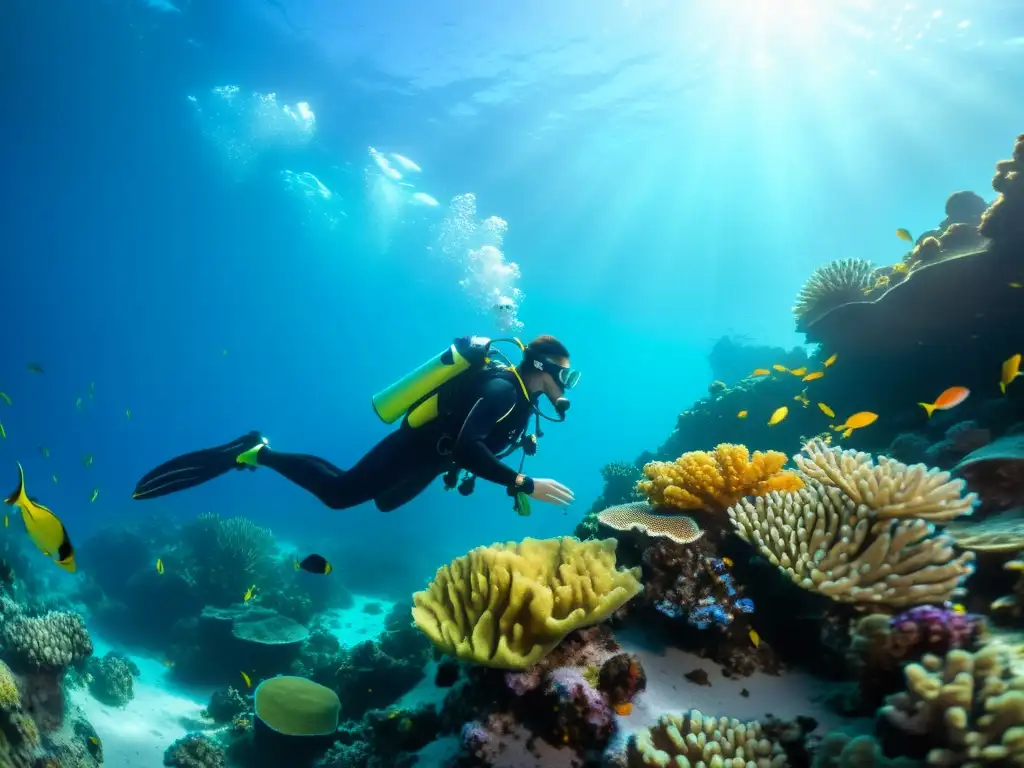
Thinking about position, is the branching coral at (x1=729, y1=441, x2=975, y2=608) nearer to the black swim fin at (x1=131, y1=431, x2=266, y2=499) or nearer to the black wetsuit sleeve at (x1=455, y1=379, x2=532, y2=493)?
the black wetsuit sleeve at (x1=455, y1=379, x2=532, y2=493)

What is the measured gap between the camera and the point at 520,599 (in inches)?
119

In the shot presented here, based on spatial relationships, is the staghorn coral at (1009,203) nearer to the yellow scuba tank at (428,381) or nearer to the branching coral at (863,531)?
the branching coral at (863,531)

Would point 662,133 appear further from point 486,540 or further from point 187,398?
point 187,398

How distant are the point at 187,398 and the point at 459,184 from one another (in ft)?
336

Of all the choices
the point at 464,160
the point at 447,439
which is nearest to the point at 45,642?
the point at 447,439

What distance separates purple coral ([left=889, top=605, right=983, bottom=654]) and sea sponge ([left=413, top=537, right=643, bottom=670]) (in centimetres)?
139

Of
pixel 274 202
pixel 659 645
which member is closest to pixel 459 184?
pixel 274 202

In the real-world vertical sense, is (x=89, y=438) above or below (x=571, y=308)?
above

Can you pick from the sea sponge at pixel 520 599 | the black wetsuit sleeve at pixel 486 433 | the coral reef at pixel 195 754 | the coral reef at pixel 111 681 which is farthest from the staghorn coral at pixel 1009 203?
the coral reef at pixel 111 681

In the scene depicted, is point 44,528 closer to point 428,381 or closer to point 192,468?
point 428,381

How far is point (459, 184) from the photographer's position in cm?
3522

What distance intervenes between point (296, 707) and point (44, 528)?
3958 mm

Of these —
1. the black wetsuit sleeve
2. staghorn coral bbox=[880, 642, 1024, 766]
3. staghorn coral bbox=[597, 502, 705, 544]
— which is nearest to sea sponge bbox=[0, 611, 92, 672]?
the black wetsuit sleeve

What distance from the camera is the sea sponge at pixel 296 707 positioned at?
18.0 ft
